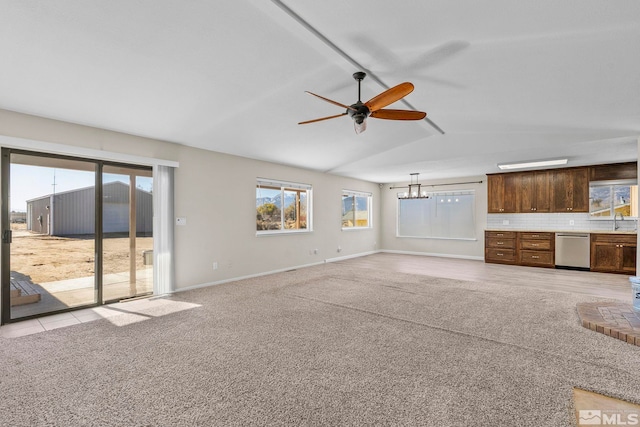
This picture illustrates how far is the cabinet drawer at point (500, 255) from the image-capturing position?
764cm

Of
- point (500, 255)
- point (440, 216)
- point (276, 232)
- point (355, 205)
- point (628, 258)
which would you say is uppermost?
point (355, 205)

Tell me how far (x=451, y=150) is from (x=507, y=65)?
310 centimetres

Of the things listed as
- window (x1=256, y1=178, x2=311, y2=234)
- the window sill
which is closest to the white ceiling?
window (x1=256, y1=178, x2=311, y2=234)

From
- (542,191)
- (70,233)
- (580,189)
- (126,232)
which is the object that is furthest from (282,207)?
(580,189)

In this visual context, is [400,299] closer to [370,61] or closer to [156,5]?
[370,61]

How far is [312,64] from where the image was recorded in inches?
124

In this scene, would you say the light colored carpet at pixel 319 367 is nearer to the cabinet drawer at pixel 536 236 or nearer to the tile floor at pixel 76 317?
the tile floor at pixel 76 317

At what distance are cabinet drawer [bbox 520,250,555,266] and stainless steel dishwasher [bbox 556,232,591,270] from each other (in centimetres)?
15

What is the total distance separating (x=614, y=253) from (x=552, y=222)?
149 centimetres

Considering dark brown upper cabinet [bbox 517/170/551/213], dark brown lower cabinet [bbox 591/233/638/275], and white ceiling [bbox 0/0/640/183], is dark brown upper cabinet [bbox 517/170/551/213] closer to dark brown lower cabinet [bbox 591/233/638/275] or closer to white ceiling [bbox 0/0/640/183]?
dark brown lower cabinet [bbox 591/233/638/275]

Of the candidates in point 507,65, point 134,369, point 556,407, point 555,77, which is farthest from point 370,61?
point 134,369

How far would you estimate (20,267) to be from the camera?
3699 millimetres

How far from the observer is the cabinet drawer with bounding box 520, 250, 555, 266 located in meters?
7.13

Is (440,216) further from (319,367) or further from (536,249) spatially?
(319,367)
